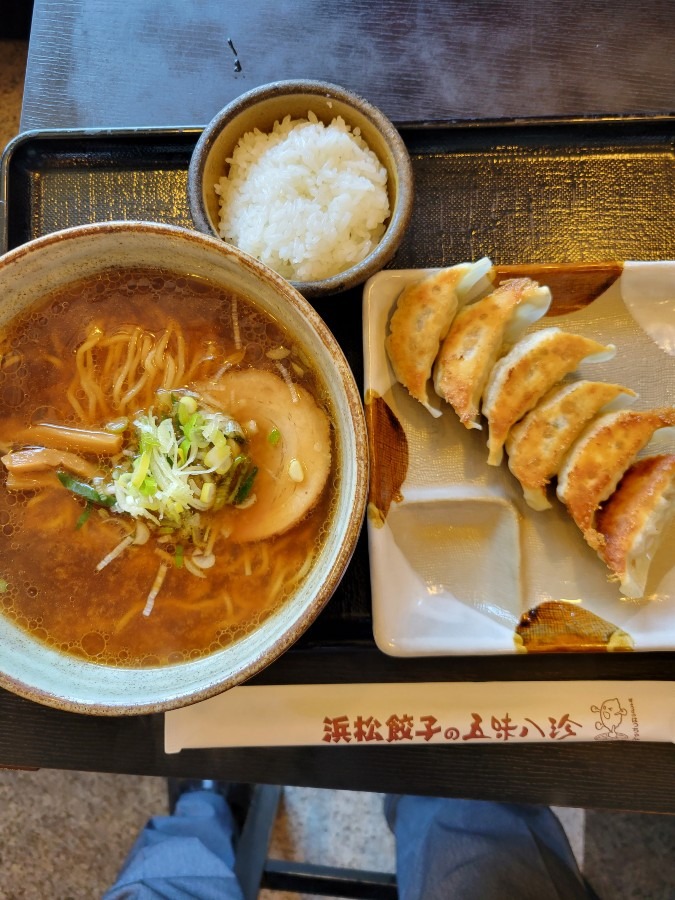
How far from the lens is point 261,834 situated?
2.54 meters

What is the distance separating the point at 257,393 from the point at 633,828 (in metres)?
2.47

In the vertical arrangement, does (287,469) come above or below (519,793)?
above

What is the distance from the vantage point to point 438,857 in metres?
2.24

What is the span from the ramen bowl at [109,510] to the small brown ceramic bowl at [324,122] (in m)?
0.24

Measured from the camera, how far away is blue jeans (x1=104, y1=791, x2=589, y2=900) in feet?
7.19

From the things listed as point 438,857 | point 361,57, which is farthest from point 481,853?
point 361,57

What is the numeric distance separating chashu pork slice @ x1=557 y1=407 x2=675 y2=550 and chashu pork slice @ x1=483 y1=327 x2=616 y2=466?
15 cm

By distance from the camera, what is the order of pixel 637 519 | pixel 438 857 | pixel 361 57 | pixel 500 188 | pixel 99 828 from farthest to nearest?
1. pixel 99 828
2. pixel 438 857
3. pixel 361 57
4. pixel 500 188
5. pixel 637 519

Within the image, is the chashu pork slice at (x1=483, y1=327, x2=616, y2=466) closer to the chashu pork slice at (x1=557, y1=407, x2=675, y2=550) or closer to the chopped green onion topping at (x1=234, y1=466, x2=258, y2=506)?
A: the chashu pork slice at (x1=557, y1=407, x2=675, y2=550)

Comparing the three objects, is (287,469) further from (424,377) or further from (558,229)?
(558,229)

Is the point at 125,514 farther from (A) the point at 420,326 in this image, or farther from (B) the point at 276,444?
(A) the point at 420,326

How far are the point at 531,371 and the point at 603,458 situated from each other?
0.82ft

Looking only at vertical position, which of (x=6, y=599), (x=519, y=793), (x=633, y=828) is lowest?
(x=633, y=828)

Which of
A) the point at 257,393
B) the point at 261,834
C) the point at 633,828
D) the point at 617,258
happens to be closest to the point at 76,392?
the point at 257,393
